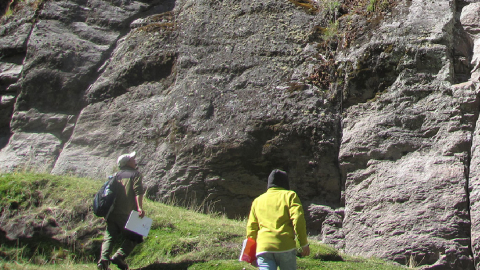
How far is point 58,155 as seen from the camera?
10609 millimetres

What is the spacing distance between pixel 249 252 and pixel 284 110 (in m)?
4.45

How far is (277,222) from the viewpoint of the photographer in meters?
4.88

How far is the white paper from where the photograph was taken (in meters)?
6.00

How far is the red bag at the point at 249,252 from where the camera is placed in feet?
16.2

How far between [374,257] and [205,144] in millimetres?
3617

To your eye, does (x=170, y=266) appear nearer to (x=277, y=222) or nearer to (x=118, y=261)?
(x=118, y=261)

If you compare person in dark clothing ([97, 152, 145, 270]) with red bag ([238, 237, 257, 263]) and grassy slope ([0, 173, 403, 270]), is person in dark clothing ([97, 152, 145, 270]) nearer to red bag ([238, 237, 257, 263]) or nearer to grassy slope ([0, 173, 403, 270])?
grassy slope ([0, 173, 403, 270])

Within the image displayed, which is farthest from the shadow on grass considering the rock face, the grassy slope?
the rock face

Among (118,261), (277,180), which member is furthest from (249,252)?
(118,261)

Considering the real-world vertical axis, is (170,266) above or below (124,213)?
below

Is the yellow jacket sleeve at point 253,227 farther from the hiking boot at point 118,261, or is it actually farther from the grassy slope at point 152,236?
the hiking boot at point 118,261

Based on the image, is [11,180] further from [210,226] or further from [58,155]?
[210,226]

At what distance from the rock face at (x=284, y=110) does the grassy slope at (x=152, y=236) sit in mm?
934

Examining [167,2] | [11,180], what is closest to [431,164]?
[11,180]
